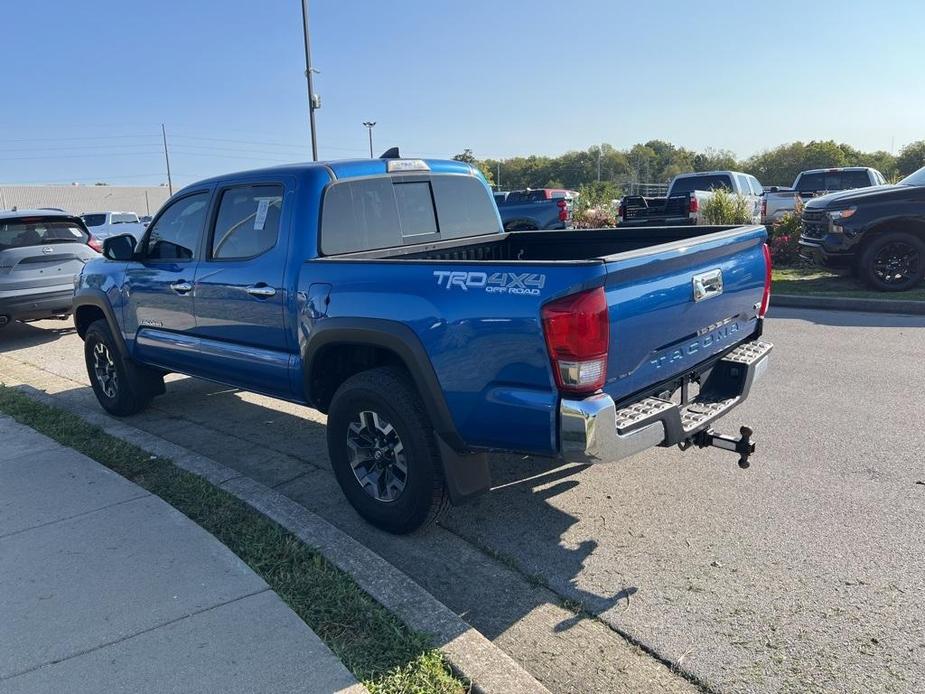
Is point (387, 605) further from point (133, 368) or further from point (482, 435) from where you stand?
point (133, 368)

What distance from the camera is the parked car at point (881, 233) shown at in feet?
31.2

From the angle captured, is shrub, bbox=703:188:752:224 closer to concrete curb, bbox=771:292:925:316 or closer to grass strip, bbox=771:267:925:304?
grass strip, bbox=771:267:925:304

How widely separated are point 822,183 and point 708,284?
1881 centimetres

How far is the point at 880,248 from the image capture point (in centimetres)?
972

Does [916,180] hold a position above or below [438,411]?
above

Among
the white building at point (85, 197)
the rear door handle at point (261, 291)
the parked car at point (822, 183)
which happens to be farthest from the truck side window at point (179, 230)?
the white building at point (85, 197)

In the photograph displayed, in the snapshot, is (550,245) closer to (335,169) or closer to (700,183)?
(335,169)

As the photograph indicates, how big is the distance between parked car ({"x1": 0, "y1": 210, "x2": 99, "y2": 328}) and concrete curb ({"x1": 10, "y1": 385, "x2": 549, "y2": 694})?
619cm

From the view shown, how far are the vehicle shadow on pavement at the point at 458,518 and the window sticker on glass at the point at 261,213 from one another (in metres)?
1.64

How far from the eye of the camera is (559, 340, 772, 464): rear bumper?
2.85 m

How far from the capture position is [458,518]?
3.97m

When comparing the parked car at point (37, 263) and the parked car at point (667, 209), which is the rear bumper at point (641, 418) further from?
the parked car at point (667, 209)

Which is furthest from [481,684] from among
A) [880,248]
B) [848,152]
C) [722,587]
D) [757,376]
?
[848,152]

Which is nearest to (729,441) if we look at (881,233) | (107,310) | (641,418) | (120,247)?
(641,418)
